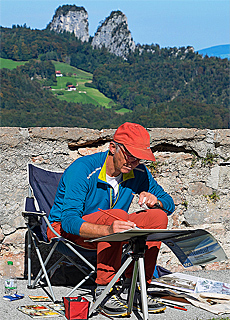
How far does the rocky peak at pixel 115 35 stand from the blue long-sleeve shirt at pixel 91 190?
4952cm

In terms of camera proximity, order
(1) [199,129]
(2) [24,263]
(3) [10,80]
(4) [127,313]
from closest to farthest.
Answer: (4) [127,313] < (2) [24,263] < (1) [199,129] < (3) [10,80]

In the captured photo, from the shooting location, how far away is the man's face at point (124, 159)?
2270mm

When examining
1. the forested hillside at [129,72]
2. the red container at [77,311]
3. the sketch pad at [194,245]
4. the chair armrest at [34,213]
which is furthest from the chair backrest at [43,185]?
the forested hillside at [129,72]

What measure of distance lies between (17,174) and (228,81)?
3242cm

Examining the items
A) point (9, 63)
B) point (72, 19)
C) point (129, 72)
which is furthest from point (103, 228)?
point (72, 19)

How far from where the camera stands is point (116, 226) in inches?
77.9

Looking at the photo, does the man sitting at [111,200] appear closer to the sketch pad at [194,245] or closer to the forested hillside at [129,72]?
the sketch pad at [194,245]

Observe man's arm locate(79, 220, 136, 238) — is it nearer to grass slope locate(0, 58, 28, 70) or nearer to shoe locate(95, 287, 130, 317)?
shoe locate(95, 287, 130, 317)

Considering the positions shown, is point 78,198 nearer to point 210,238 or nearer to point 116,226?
point 116,226

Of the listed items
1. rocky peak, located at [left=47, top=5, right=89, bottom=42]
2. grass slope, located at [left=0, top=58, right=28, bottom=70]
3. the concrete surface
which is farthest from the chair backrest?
rocky peak, located at [left=47, top=5, right=89, bottom=42]

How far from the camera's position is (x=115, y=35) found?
2544 inches

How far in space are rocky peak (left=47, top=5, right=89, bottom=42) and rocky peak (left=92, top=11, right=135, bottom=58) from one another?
15.4 feet

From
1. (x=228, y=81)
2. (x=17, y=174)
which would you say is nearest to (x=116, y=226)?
(x=17, y=174)

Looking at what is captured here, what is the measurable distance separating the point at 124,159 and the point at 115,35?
6510 centimetres
